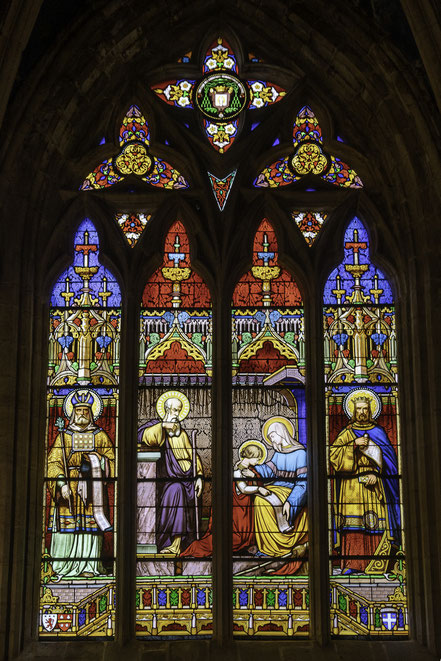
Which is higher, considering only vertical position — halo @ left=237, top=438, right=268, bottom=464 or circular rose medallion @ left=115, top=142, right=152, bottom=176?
circular rose medallion @ left=115, top=142, right=152, bottom=176

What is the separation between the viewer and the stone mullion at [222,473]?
14023 mm

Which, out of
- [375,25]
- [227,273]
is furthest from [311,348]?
[375,25]

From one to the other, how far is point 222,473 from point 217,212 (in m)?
2.75

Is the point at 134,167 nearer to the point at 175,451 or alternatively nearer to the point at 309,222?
the point at 309,222

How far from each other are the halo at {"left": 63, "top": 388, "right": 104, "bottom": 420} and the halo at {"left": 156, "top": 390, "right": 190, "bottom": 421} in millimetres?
552

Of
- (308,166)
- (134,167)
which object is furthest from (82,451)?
(308,166)

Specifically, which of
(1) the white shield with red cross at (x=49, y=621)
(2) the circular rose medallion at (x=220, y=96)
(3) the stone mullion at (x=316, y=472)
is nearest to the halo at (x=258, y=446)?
(3) the stone mullion at (x=316, y=472)

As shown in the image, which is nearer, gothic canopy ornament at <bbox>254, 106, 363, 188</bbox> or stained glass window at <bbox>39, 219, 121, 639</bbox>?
stained glass window at <bbox>39, 219, 121, 639</bbox>

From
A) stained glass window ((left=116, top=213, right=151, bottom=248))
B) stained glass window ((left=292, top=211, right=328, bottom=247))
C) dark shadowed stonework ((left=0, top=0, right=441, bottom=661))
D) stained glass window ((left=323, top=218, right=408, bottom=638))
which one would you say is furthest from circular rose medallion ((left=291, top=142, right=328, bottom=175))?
stained glass window ((left=116, top=213, right=151, bottom=248))

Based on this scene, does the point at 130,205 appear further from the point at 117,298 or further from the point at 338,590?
the point at 338,590

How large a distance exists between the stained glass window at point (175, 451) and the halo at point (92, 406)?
0.40m

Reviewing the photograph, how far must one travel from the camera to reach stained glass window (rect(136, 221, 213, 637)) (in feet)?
46.5

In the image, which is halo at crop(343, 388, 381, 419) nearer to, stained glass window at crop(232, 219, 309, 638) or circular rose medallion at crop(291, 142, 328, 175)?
stained glass window at crop(232, 219, 309, 638)

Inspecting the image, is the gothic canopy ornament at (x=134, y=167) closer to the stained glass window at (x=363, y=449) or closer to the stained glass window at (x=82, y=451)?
the stained glass window at (x=82, y=451)
